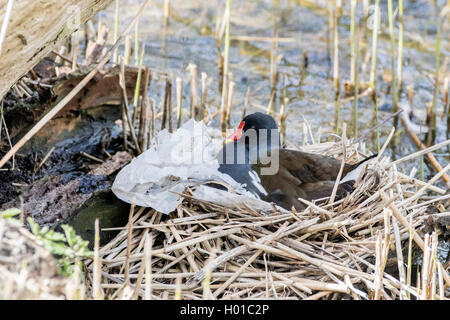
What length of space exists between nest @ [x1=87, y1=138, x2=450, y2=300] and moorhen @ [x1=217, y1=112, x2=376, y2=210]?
0.14 metres

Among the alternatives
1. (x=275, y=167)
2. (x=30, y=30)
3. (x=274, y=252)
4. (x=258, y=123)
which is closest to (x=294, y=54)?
(x=258, y=123)

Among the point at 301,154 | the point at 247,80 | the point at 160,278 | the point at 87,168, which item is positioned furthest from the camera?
the point at 247,80

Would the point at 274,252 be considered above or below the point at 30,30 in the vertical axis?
below

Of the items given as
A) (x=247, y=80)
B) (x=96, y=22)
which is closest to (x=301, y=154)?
(x=247, y=80)

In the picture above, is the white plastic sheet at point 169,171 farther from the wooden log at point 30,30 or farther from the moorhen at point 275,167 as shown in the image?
the wooden log at point 30,30

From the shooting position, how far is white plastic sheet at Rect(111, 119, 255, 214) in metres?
2.66

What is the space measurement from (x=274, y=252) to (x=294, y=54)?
3.79 metres

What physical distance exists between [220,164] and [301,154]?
0.43 metres

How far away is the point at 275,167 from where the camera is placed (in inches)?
122

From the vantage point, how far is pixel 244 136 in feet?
10.8

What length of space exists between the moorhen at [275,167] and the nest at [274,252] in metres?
0.14

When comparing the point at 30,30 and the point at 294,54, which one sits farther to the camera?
the point at 294,54

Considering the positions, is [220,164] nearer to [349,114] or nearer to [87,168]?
[87,168]

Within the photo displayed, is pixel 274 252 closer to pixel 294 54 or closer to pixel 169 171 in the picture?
pixel 169 171
